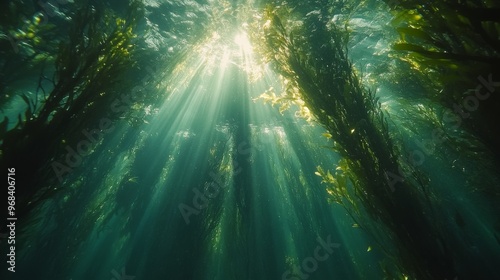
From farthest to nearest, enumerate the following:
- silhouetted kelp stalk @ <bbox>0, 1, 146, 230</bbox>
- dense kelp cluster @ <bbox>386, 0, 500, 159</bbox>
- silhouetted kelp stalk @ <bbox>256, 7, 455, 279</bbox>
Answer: silhouetted kelp stalk @ <bbox>0, 1, 146, 230</bbox> → silhouetted kelp stalk @ <bbox>256, 7, 455, 279</bbox> → dense kelp cluster @ <bbox>386, 0, 500, 159</bbox>

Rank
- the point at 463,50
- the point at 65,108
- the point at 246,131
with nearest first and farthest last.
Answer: the point at 463,50
the point at 65,108
the point at 246,131

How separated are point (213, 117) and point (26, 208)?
30.0ft

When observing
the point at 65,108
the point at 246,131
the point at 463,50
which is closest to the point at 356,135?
the point at 463,50

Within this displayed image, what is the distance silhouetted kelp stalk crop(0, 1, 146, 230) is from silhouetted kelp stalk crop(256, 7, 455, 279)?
2.87 metres

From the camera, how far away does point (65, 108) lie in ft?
11.8

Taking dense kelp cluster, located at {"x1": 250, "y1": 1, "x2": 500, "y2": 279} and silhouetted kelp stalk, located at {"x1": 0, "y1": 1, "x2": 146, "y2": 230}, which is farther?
silhouetted kelp stalk, located at {"x1": 0, "y1": 1, "x2": 146, "y2": 230}

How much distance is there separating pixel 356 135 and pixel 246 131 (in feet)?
23.0

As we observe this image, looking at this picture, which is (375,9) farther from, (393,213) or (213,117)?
(393,213)

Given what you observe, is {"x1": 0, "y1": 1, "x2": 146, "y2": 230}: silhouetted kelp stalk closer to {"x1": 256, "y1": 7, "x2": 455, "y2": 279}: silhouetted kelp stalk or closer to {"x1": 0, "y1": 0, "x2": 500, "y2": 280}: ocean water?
{"x1": 0, "y1": 0, "x2": 500, "y2": 280}: ocean water

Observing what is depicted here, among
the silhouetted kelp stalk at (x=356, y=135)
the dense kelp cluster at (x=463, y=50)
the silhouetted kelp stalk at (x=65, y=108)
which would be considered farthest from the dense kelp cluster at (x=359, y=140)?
the silhouetted kelp stalk at (x=65, y=108)

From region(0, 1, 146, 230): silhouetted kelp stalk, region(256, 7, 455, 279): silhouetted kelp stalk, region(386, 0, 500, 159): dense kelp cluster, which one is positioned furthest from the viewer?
region(0, 1, 146, 230): silhouetted kelp stalk

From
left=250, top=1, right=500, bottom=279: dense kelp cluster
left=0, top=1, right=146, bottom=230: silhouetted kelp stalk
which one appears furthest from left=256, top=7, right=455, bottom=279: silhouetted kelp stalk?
left=0, top=1, right=146, bottom=230: silhouetted kelp stalk

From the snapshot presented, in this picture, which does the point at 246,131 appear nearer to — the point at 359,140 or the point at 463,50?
the point at 359,140

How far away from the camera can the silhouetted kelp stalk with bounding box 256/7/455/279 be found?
3076 millimetres
